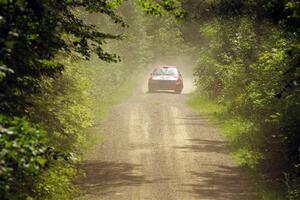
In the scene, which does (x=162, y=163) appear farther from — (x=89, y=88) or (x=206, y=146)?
(x=89, y=88)

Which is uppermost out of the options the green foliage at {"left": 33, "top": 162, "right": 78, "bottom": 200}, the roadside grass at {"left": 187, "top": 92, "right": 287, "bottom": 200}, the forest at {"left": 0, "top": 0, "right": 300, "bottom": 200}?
the forest at {"left": 0, "top": 0, "right": 300, "bottom": 200}

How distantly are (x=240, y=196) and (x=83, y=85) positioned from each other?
5.08 meters

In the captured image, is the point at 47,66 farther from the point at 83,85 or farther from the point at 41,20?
the point at 83,85

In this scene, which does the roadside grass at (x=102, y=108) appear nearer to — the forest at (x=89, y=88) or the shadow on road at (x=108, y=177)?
the forest at (x=89, y=88)

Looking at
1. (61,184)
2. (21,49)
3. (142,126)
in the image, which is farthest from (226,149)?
(21,49)

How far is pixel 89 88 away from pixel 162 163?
3568mm

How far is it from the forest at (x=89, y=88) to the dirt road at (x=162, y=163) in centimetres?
53

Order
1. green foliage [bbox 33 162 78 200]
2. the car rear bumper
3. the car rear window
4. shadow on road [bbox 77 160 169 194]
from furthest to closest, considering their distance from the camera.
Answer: the car rear window
the car rear bumper
shadow on road [bbox 77 160 169 194]
green foliage [bbox 33 162 78 200]

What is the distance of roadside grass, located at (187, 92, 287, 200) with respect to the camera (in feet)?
36.1

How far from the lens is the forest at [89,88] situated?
482 centimetres

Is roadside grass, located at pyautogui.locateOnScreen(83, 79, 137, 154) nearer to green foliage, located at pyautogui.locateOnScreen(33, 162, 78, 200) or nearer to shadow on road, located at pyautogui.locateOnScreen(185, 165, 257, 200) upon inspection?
shadow on road, located at pyautogui.locateOnScreen(185, 165, 257, 200)

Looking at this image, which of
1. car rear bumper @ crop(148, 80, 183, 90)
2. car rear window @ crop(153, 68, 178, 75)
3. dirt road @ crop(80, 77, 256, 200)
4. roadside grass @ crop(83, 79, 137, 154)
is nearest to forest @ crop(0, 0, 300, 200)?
roadside grass @ crop(83, 79, 137, 154)

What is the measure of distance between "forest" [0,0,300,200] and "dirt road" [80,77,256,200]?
532 mm

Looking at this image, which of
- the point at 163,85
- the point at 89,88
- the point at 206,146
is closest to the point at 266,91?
the point at 206,146
